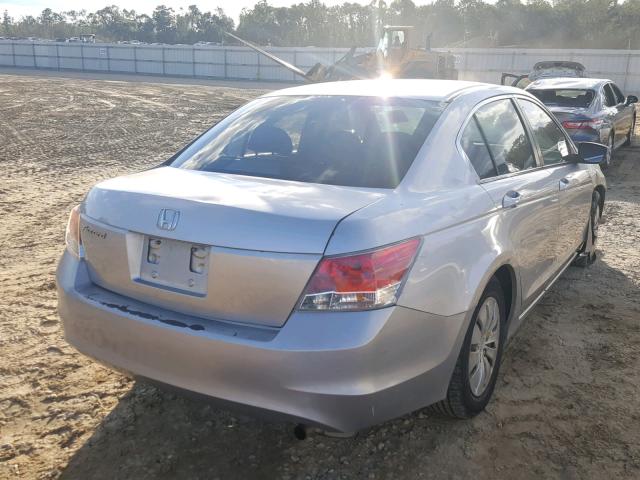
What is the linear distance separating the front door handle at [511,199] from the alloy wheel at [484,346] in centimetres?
50

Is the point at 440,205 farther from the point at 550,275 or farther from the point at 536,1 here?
the point at 536,1

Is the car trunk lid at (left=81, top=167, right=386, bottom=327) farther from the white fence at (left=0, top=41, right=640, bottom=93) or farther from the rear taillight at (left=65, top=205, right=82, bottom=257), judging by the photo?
the white fence at (left=0, top=41, right=640, bottom=93)

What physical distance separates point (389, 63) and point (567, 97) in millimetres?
11972

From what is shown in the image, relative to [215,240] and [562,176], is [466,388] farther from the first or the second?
[562,176]

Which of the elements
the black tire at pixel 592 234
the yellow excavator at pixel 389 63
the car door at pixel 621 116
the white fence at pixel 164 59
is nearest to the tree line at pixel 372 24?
the white fence at pixel 164 59

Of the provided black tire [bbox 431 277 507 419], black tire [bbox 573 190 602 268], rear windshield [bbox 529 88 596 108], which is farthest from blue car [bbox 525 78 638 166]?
black tire [bbox 431 277 507 419]

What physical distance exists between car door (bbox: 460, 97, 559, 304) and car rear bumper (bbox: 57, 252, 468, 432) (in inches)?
33.8

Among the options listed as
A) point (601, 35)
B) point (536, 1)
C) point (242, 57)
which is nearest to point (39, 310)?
point (242, 57)

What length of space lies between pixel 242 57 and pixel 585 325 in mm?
42169

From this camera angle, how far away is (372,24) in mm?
95375

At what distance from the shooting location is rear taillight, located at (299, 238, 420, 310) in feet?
7.35

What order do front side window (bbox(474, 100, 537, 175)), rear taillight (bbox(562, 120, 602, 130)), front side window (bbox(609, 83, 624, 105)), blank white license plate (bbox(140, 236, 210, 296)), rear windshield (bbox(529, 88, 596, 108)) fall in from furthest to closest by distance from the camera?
front side window (bbox(609, 83, 624, 105)), rear windshield (bbox(529, 88, 596, 108)), rear taillight (bbox(562, 120, 602, 130)), front side window (bbox(474, 100, 537, 175)), blank white license plate (bbox(140, 236, 210, 296))

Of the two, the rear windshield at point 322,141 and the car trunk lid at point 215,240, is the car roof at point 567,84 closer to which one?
the rear windshield at point 322,141

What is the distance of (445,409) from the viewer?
2947 millimetres
